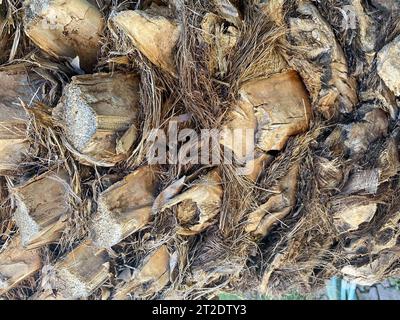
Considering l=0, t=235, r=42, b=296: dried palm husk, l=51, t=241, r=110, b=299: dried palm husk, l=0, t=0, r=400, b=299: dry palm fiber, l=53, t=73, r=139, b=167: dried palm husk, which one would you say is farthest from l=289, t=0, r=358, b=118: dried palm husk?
l=0, t=235, r=42, b=296: dried palm husk

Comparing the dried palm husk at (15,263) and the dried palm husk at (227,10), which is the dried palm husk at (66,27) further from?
the dried palm husk at (15,263)

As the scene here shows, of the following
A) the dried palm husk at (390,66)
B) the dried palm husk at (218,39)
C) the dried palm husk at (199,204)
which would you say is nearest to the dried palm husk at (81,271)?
the dried palm husk at (199,204)

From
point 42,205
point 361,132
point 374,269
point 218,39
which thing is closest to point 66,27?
point 218,39

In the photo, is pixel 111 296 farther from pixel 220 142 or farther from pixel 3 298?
pixel 220 142

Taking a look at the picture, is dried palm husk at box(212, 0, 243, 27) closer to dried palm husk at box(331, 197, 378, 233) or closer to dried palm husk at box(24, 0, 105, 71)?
dried palm husk at box(24, 0, 105, 71)

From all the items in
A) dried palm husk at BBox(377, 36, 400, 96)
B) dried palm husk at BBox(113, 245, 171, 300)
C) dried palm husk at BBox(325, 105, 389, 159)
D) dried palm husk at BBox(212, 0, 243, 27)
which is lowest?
dried palm husk at BBox(113, 245, 171, 300)

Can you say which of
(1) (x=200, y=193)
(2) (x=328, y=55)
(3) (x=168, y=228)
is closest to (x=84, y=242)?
(3) (x=168, y=228)

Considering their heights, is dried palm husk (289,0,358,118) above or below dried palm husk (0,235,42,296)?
above

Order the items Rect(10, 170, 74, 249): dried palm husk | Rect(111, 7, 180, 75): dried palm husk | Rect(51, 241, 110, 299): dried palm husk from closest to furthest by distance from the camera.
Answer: Rect(111, 7, 180, 75): dried palm husk → Rect(10, 170, 74, 249): dried palm husk → Rect(51, 241, 110, 299): dried palm husk

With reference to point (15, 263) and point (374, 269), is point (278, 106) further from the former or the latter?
point (15, 263)
